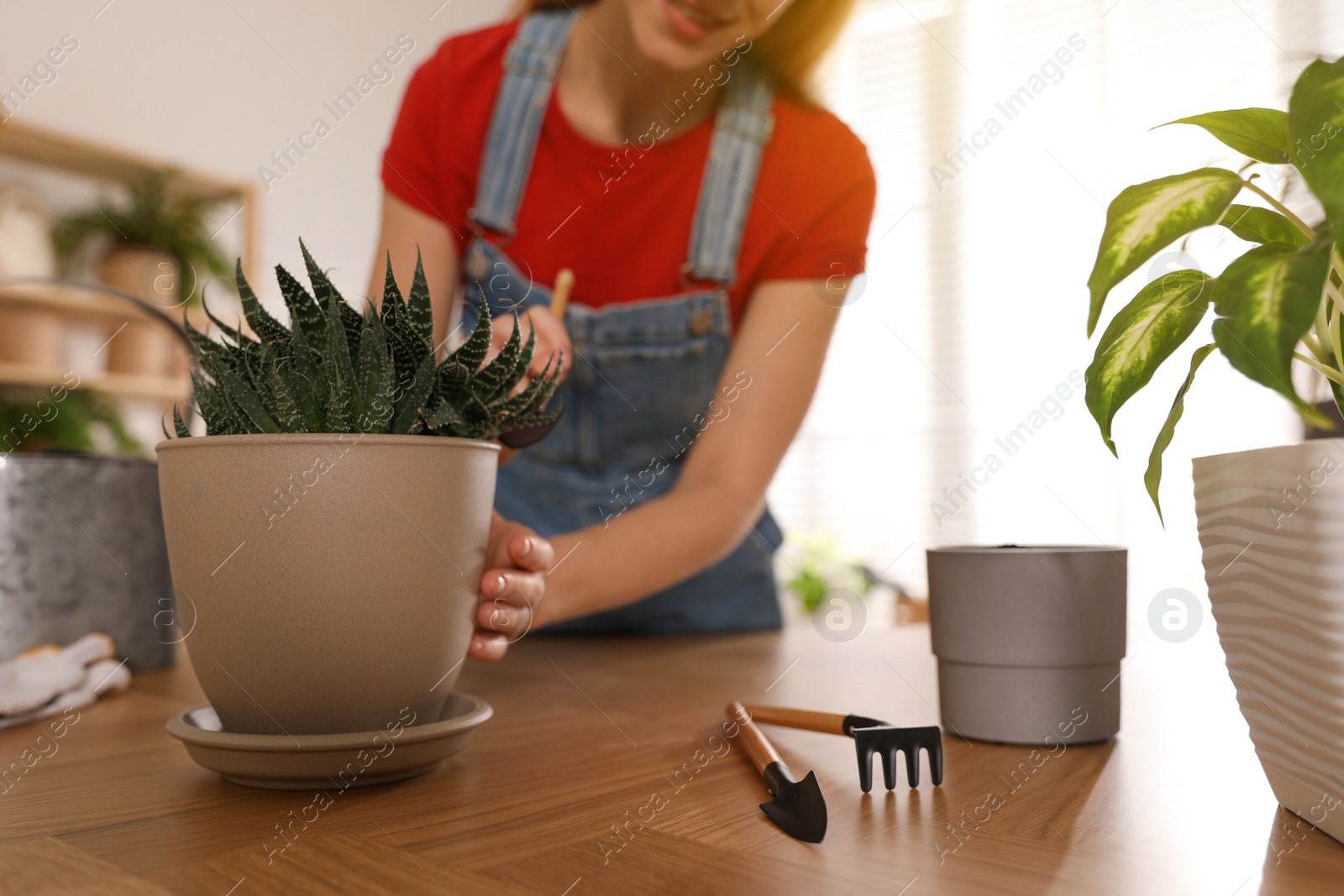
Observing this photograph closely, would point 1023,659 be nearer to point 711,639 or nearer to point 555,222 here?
point 711,639

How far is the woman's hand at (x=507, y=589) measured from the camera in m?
0.53

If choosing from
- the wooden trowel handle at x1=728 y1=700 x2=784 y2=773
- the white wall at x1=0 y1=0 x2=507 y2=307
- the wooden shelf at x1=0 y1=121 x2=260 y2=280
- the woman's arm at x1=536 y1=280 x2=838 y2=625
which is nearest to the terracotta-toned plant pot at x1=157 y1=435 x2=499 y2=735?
the wooden trowel handle at x1=728 y1=700 x2=784 y2=773

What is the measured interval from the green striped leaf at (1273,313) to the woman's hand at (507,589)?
0.37 m

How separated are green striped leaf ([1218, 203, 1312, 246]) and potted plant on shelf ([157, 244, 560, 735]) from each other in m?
0.31

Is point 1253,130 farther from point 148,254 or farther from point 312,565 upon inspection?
point 148,254

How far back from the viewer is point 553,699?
2.18 feet

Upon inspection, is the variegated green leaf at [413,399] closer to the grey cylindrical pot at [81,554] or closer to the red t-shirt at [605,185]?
the grey cylindrical pot at [81,554]

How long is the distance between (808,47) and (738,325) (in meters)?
0.38

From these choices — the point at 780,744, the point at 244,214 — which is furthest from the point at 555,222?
the point at 244,214

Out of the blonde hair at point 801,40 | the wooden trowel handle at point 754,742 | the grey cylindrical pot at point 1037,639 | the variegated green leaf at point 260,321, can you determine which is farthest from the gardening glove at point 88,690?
the blonde hair at point 801,40

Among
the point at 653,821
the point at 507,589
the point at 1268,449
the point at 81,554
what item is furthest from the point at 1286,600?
the point at 81,554

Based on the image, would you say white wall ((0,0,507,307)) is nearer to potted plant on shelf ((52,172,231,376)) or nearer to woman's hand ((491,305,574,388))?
potted plant on shelf ((52,172,231,376))

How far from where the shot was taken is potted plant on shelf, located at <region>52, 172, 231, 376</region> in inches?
92.9

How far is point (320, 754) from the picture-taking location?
430 millimetres
